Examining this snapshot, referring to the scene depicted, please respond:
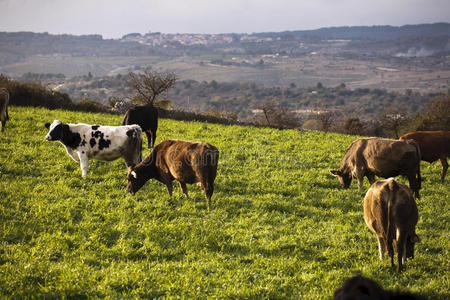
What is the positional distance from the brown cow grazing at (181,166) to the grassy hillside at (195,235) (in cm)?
48

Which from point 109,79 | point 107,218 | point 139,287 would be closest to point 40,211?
point 107,218

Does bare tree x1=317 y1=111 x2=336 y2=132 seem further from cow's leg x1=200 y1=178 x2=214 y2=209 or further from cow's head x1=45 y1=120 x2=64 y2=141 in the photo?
cow's head x1=45 y1=120 x2=64 y2=141

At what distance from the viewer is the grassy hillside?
6102 millimetres

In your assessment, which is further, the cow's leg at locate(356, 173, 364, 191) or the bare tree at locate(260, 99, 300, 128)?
the bare tree at locate(260, 99, 300, 128)

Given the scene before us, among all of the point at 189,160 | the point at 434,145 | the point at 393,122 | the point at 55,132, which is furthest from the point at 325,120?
the point at 55,132

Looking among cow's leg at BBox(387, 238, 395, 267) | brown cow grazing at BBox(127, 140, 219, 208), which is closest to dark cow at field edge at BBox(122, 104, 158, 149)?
brown cow grazing at BBox(127, 140, 219, 208)

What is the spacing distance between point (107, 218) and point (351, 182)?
8.43m

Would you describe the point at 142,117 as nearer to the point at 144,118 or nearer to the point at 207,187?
the point at 144,118

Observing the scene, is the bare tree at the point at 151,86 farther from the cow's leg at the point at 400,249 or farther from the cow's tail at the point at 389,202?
the cow's leg at the point at 400,249

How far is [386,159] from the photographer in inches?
421

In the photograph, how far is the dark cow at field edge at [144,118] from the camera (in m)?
15.1

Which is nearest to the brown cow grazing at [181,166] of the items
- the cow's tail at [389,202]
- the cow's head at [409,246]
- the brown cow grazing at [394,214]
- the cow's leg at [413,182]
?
the brown cow grazing at [394,214]

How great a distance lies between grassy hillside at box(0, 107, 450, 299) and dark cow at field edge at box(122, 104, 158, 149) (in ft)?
8.98

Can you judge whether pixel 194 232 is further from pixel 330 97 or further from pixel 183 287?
Answer: pixel 330 97
